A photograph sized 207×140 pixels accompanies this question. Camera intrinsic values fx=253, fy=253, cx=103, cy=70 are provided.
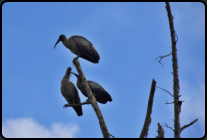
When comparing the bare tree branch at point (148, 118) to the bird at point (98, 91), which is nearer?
the bare tree branch at point (148, 118)

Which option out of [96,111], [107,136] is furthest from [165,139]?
[96,111]

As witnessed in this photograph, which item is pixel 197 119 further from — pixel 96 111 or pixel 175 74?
pixel 96 111

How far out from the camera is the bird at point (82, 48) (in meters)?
9.20

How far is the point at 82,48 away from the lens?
30.2ft

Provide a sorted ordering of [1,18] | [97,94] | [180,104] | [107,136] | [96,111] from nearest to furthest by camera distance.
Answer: [180,104] < [107,136] < [96,111] < [1,18] < [97,94]

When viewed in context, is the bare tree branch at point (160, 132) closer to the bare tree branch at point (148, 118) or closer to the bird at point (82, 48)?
the bare tree branch at point (148, 118)

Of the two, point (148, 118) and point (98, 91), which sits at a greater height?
point (98, 91)

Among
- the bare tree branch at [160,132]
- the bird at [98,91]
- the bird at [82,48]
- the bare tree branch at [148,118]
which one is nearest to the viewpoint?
the bare tree branch at [160,132]

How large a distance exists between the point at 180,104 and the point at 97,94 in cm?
424

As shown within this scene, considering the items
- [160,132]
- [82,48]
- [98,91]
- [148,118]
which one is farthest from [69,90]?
[160,132]

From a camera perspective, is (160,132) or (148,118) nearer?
(160,132)

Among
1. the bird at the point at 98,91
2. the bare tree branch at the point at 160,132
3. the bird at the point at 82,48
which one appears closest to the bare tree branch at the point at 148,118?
the bare tree branch at the point at 160,132

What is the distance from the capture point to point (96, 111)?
22.0 ft

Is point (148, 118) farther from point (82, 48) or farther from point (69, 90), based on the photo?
point (82, 48)
